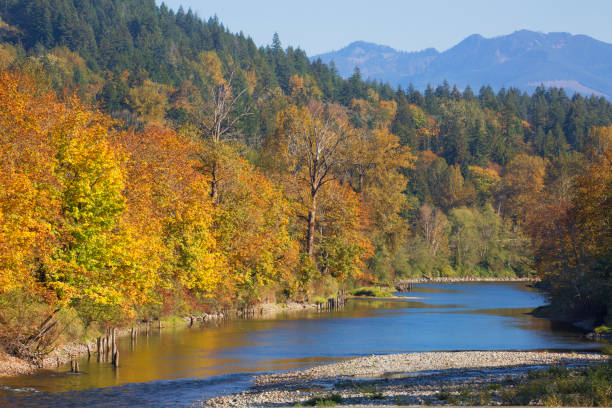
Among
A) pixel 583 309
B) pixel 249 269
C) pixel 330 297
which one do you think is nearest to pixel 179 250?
pixel 249 269

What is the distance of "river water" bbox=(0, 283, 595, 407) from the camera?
99.7ft

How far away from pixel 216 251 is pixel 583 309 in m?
33.8

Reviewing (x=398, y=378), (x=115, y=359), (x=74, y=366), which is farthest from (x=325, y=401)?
(x=115, y=359)

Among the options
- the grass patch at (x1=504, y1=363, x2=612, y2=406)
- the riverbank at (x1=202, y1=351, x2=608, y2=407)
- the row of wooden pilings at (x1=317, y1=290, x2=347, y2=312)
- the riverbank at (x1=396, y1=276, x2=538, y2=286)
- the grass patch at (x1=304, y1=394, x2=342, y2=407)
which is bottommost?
the riverbank at (x1=396, y1=276, x2=538, y2=286)

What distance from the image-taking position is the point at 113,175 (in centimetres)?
3669

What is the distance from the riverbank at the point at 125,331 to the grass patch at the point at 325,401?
16500mm

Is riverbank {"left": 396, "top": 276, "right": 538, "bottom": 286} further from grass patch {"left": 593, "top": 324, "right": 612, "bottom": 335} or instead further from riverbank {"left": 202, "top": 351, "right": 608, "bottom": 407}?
riverbank {"left": 202, "top": 351, "right": 608, "bottom": 407}

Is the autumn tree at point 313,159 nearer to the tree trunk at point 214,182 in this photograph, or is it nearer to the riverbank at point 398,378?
the tree trunk at point 214,182

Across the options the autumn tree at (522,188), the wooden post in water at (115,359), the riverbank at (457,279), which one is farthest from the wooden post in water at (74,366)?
the autumn tree at (522,188)

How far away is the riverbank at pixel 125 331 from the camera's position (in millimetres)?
34031

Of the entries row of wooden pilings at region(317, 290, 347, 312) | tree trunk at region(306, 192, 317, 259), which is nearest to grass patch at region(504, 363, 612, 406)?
row of wooden pilings at region(317, 290, 347, 312)

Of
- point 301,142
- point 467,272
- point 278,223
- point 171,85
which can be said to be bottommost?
point 467,272

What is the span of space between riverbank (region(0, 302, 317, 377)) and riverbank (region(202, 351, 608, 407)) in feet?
37.6

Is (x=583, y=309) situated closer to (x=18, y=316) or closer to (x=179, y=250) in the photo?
(x=179, y=250)
